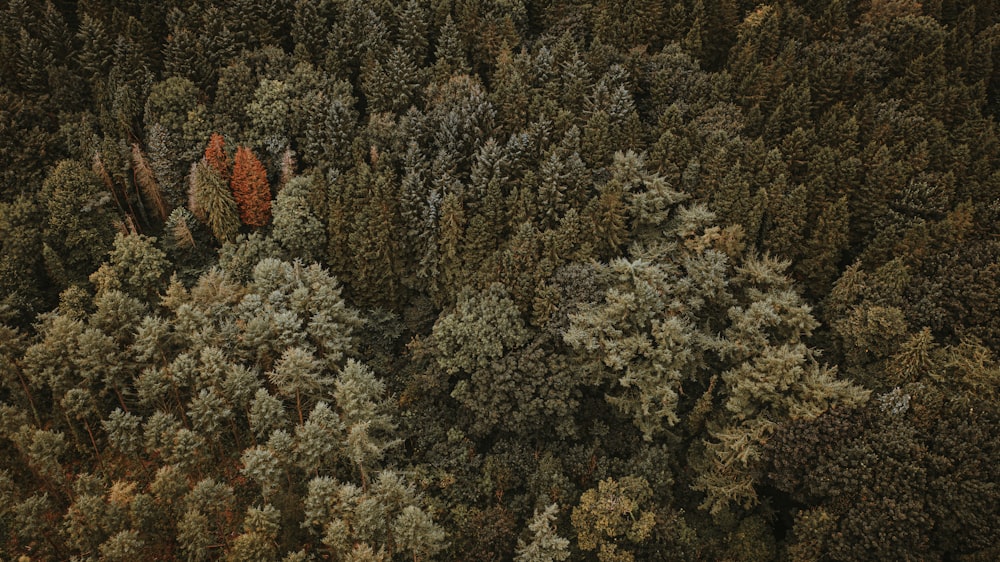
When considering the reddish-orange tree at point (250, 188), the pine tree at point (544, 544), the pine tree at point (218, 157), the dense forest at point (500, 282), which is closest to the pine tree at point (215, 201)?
the dense forest at point (500, 282)

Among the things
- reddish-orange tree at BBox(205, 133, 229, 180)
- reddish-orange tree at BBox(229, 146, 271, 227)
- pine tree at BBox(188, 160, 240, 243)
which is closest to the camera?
pine tree at BBox(188, 160, 240, 243)

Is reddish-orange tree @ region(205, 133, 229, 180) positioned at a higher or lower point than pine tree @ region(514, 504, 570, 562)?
higher

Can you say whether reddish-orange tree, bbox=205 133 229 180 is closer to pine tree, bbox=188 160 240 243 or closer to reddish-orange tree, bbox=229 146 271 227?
pine tree, bbox=188 160 240 243

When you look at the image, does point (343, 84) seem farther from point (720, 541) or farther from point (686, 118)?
point (720, 541)

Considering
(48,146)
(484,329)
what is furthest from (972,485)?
(48,146)

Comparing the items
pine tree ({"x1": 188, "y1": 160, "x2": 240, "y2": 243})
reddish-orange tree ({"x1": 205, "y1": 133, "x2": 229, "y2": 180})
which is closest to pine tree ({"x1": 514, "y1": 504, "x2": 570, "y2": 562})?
pine tree ({"x1": 188, "y1": 160, "x2": 240, "y2": 243})

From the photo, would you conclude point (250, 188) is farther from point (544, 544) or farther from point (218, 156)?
point (544, 544)

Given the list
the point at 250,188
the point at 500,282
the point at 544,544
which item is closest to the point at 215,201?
the point at 250,188
